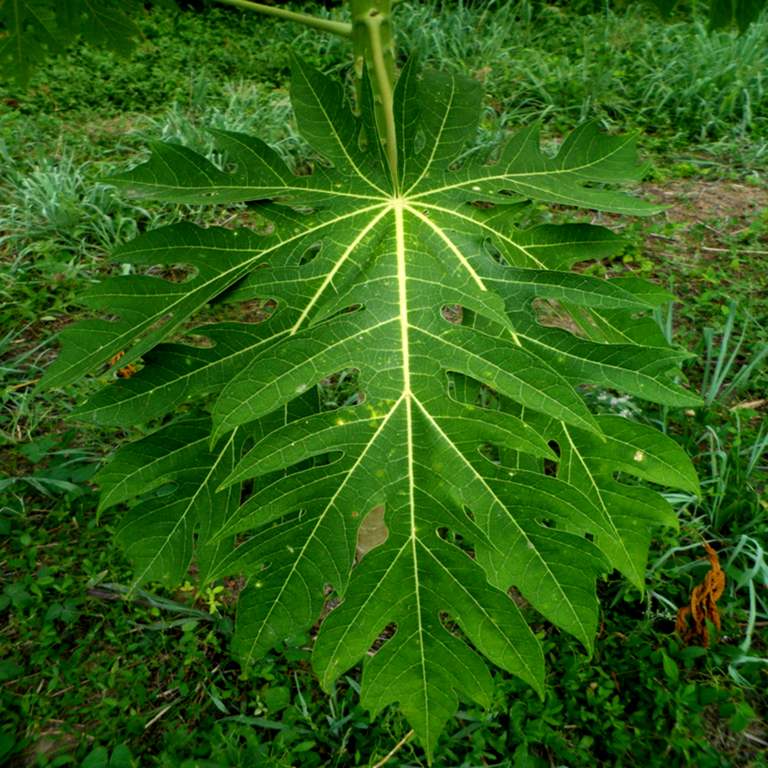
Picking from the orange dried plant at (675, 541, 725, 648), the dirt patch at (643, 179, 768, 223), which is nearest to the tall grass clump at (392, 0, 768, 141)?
the dirt patch at (643, 179, 768, 223)

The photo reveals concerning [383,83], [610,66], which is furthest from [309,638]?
[610,66]

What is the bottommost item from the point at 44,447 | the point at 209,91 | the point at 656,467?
the point at 44,447

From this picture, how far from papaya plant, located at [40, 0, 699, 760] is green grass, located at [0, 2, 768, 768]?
285 mm

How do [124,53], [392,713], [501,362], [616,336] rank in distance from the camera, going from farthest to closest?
[124,53] → [392,713] → [616,336] → [501,362]

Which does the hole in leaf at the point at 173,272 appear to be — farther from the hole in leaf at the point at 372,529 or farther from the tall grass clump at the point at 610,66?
the tall grass clump at the point at 610,66

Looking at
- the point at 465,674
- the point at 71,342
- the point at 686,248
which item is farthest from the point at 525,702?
the point at 686,248

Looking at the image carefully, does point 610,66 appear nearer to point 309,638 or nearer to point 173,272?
point 173,272

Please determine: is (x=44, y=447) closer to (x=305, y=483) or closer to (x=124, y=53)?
(x=124, y=53)

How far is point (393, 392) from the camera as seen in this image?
42.4 inches

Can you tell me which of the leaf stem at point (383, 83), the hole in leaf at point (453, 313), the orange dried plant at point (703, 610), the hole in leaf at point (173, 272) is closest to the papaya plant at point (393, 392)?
the leaf stem at point (383, 83)

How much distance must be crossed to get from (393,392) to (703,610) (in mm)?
1274

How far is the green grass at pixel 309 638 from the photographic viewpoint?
1603 millimetres

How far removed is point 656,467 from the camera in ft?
3.71

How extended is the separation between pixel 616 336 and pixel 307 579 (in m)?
0.81
